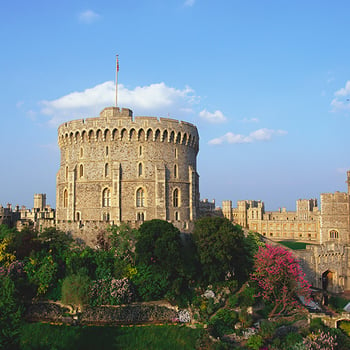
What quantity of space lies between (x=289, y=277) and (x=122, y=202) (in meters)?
17.9

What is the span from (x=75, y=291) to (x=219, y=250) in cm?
1126

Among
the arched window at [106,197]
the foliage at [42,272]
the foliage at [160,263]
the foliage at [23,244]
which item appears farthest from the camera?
the arched window at [106,197]

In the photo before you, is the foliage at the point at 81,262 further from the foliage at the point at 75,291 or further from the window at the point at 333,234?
the window at the point at 333,234

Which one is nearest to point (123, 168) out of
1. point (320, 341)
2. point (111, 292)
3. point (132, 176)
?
point (132, 176)

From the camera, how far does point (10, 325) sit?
920 inches

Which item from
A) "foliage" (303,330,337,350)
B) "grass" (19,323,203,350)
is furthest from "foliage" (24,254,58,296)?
"foliage" (303,330,337,350)

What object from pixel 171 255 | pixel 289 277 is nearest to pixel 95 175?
pixel 171 255

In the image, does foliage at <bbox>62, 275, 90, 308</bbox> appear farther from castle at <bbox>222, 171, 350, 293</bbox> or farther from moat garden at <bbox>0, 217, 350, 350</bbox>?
castle at <bbox>222, 171, 350, 293</bbox>

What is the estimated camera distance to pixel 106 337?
26.6 metres

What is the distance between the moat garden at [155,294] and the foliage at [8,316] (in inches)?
2.1

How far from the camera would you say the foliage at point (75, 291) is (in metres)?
28.8

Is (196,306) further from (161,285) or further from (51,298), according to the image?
(51,298)

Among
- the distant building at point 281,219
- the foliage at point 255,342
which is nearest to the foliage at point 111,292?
the foliage at point 255,342

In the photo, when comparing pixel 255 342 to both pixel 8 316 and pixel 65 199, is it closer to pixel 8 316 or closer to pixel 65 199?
pixel 8 316
